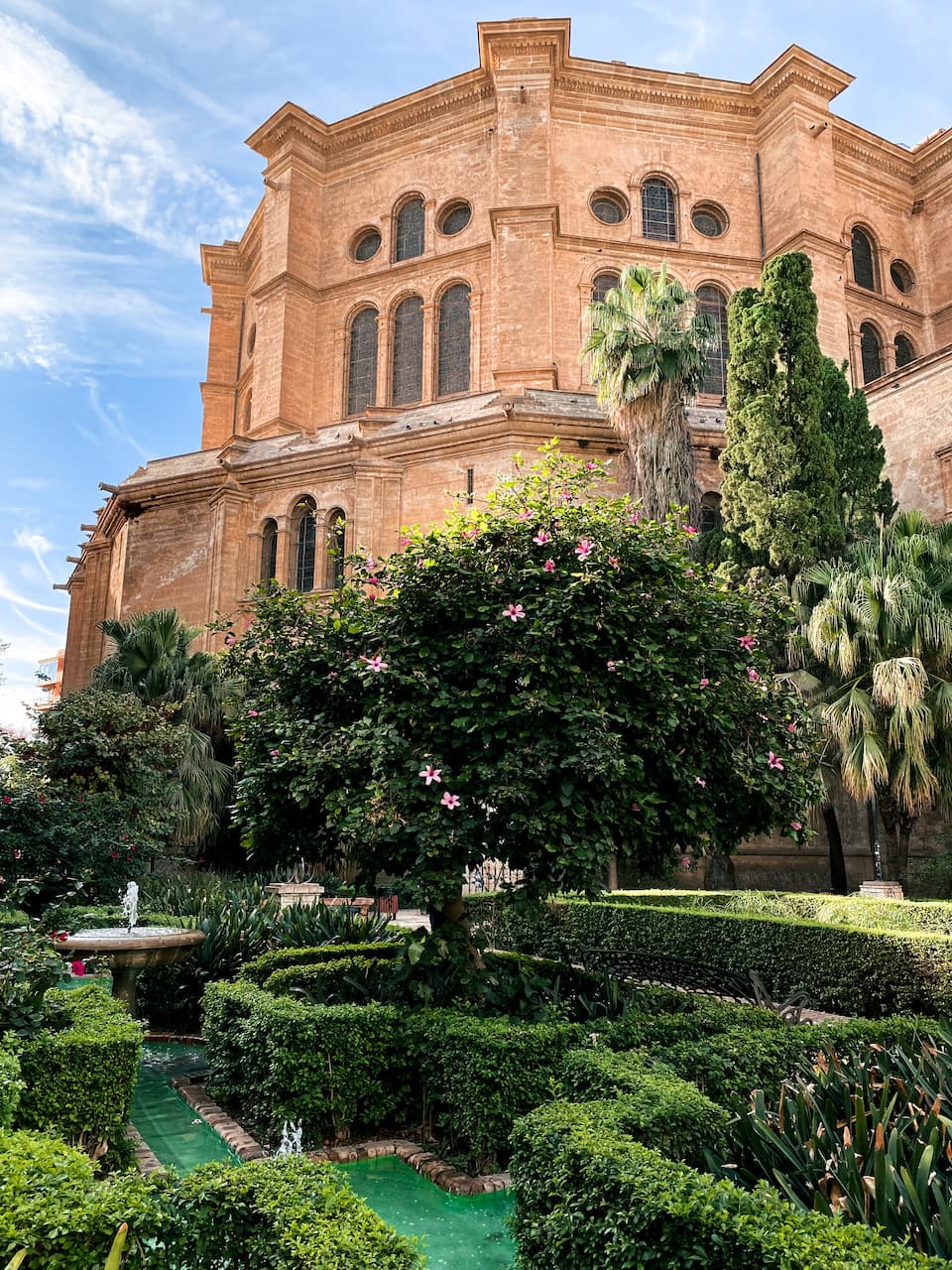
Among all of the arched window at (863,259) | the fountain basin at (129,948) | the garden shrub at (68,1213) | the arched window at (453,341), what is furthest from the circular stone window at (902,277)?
the garden shrub at (68,1213)

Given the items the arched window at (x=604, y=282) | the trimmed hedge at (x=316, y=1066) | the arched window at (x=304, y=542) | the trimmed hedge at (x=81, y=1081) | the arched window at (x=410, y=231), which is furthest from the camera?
the arched window at (x=410, y=231)

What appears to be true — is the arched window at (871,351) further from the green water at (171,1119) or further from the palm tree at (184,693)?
the green water at (171,1119)

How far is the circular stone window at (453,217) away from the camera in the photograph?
30250mm

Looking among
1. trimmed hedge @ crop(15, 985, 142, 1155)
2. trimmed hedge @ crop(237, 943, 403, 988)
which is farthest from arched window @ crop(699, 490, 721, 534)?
trimmed hedge @ crop(15, 985, 142, 1155)

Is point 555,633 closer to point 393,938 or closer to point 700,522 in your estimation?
point 393,938

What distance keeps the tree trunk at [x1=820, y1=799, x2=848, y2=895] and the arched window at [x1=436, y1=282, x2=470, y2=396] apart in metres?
16.7

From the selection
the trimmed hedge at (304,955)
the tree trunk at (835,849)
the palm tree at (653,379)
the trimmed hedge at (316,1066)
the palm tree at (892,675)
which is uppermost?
the palm tree at (653,379)

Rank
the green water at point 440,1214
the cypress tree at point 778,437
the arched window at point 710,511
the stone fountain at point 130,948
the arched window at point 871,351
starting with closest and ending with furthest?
the green water at point 440,1214 → the stone fountain at point 130,948 → the cypress tree at point 778,437 → the arched window at point 710,511 → the arched window at point 871,351

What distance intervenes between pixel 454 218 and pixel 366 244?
3.24m

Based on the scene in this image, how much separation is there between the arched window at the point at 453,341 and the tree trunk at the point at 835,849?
1669 centimetres

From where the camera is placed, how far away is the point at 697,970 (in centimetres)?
815

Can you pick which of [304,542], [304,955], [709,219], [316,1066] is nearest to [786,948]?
[304,955]

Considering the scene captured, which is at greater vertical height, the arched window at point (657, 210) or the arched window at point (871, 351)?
the arched window at point (657, 210)

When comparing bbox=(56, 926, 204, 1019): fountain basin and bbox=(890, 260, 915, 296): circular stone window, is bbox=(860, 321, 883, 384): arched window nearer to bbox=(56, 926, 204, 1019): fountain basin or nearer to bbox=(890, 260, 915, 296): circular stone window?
bbox=(890, 260, 915, 296): circular stone window
